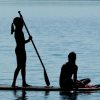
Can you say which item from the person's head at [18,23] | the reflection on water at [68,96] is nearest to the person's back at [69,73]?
the reflection on water at [68,96]

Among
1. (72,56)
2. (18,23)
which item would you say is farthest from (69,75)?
(18,23)

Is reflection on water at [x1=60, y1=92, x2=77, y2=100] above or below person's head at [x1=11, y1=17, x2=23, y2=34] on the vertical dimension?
below

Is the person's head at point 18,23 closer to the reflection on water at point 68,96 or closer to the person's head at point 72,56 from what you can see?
the person's head at point 72,56

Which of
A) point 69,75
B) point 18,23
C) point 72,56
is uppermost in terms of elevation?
point 18,23

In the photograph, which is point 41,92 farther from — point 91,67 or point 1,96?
point 91,67

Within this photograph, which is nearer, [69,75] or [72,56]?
[72,56]

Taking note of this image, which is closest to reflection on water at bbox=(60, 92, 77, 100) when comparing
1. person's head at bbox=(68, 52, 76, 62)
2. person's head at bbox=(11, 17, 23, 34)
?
person's head at bbox=(68, 52, 76, 62)

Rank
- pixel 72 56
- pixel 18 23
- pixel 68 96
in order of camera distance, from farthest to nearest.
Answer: pixel 18 23
pixel 72 56
pixel 68 96

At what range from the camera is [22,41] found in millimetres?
22094

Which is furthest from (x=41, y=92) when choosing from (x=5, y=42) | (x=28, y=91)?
(x=5, y=42)

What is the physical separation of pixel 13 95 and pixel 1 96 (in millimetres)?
370

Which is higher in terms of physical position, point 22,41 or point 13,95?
point 22,41

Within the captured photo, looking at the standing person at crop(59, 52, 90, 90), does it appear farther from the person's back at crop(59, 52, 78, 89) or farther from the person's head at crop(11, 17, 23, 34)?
A: the person's head at crop(11, 17, 23, 34)

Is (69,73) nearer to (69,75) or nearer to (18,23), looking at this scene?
(69,75)
